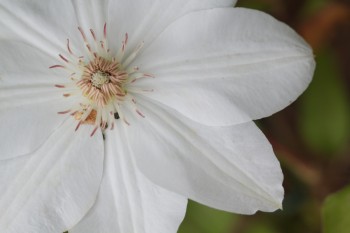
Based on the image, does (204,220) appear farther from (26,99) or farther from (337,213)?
(26,99)

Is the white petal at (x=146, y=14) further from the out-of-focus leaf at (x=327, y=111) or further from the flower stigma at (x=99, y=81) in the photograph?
the out-of-focus leaf at (x=327, y=111)

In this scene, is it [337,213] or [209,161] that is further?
[337,213]

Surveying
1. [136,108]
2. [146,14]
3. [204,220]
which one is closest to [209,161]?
[136,108]

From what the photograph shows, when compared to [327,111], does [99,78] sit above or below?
above

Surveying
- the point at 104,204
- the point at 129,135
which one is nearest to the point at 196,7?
the point at 129,135

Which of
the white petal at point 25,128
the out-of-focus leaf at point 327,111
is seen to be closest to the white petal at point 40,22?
the white petal at point 25,128

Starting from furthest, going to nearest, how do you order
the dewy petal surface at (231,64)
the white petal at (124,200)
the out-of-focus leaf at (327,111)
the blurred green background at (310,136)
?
the out-of-focus leaf at (327,111) → the blurred green background at (310,136) → the white petal at (124,200) → the dewy petal surface at (231,64)

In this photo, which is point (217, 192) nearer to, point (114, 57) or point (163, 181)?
point (163, 181)

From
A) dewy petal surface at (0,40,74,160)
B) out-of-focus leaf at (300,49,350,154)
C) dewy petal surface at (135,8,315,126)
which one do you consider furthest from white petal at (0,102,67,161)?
out-of-focus leaf at (300,49,350,154)
